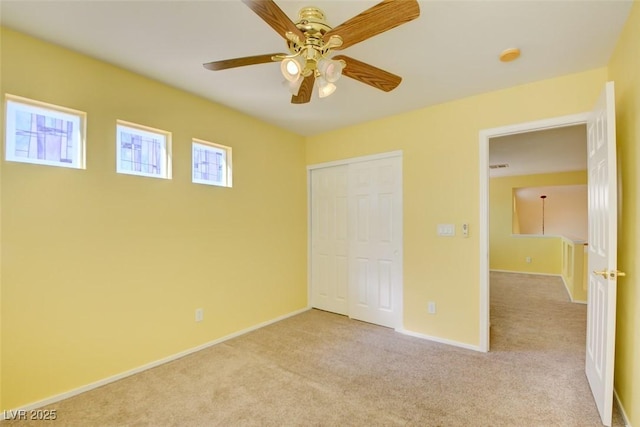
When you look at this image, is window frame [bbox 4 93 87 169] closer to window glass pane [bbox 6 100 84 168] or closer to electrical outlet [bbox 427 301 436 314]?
window glass pane [bbox 6 100 84 168]

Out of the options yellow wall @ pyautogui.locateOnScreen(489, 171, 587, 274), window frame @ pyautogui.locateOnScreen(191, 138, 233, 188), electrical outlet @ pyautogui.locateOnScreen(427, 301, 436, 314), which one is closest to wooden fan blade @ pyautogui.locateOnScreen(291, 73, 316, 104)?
window frame @ pyautogui.locateOnScreen(191, 138, 233, 188)

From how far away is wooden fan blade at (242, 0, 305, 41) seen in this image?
1.19m

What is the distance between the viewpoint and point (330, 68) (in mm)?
1539

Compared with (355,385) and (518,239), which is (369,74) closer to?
(355,385)

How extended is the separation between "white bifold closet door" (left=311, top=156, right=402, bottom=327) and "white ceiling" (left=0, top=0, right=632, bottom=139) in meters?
1.15

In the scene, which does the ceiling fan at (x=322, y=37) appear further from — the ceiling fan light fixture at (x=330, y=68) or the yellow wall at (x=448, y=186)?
the yellow wall at (x=448, y=186)

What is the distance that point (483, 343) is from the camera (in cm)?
276

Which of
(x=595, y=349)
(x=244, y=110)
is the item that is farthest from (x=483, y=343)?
(x=244, y=110)

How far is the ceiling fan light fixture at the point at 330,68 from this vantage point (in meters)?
1.53

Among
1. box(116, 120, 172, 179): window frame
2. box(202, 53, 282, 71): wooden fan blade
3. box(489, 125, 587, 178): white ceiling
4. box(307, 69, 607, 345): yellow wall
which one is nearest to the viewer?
box(202, 53, 282, 71): wooden fan blade

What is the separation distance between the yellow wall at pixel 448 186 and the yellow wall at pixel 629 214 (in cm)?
60

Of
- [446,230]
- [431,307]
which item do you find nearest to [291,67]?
[446,230]

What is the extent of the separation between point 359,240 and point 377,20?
270cm

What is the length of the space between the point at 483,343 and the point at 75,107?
3924 mm
